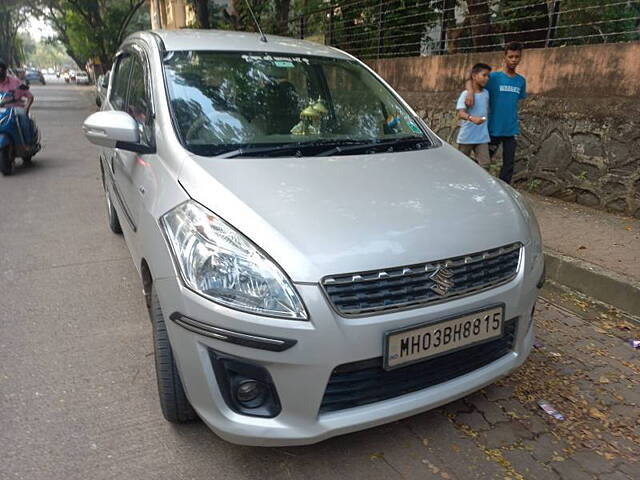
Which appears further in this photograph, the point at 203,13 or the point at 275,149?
the point at 203,13

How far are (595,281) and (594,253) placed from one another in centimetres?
51

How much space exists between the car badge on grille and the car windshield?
0.98 meters

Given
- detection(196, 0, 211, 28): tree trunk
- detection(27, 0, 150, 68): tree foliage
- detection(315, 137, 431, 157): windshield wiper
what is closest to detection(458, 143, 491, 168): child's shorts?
detection(315, 137, 431, 157): windshield wiper

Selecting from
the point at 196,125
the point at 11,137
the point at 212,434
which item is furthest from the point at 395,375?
the point at 11,137

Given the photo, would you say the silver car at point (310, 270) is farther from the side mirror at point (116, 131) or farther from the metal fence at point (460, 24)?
the metal fence at point (460, 24)

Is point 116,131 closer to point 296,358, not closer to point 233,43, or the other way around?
point 233,43

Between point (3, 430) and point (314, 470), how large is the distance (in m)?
1.41

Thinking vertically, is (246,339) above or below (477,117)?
below

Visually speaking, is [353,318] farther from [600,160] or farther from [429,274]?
[600,160]

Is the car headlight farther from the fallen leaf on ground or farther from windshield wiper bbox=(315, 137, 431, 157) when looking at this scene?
the fallen leaf on ground

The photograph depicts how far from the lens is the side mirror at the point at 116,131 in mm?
2504

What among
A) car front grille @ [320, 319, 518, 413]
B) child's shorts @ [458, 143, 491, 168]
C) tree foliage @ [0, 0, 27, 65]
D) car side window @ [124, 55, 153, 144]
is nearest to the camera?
car front grille @ [320, 319, 518, 413]

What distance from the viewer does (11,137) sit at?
729 cm

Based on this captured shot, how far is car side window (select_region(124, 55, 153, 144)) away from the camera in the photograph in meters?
2.68
